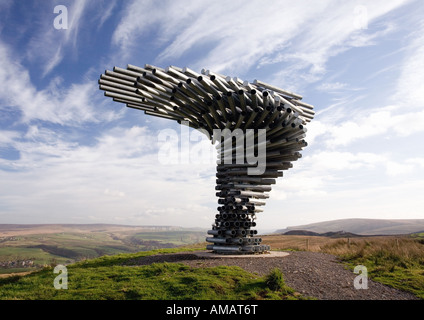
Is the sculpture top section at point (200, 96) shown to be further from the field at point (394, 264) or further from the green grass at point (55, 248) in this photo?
the green grass at point (55, 248)

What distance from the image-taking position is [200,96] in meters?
11.5

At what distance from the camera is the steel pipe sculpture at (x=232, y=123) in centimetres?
1095

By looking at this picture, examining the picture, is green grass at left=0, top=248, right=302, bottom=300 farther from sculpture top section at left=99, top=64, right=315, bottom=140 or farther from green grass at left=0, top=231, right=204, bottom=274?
green grass at left=0, top=231, right=204, bottom=274

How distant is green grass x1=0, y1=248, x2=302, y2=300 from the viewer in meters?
6.17

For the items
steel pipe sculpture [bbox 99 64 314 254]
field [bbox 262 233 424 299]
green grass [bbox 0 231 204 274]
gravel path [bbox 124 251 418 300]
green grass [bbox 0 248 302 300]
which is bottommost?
green grass [bbox 0 231 204 274]

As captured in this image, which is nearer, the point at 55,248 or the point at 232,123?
the point at 232,123

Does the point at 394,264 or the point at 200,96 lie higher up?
the point at 200,96

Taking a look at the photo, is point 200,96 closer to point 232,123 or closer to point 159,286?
point 232,123

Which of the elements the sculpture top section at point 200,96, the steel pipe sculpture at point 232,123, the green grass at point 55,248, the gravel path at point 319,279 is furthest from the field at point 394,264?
the green grass at point 55,248

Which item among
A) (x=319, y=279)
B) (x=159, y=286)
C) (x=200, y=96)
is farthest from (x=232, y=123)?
(x=159, y=286)

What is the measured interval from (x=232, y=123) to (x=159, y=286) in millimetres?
7584

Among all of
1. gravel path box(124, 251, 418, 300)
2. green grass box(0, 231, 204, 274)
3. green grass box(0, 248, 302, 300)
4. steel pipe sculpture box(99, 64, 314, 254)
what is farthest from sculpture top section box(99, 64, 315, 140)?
green grass box(0, 231, 204, 274)

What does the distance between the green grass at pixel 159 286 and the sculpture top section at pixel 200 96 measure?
6.19 meters
